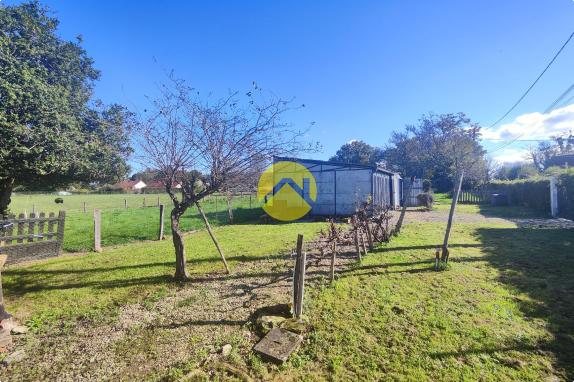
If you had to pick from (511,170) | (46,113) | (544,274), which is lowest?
(544,274)

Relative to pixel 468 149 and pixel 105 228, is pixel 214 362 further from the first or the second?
pixel 468 149

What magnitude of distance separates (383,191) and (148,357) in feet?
56.9

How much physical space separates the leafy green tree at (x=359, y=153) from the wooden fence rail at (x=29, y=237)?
149 ft

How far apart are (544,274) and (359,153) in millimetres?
46846

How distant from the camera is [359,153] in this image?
5012 cm

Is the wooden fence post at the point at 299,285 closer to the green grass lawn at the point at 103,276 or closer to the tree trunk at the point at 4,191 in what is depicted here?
the green grass lawn at the point at 103,276

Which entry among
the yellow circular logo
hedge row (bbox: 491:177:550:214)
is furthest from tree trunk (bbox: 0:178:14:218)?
hedge row (bbox: 491:177:550:214)

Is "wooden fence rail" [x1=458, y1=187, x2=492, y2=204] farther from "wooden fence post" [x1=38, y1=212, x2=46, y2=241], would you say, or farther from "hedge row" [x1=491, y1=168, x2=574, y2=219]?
"wooden fence post" [x1=38, y1=212, x2=46, y2=241]

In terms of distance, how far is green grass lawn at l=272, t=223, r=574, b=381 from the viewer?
8.49ft

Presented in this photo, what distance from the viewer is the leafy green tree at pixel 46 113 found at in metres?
Answer: 6.14

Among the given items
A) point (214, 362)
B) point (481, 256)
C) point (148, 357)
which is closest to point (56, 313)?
point (148, 357)

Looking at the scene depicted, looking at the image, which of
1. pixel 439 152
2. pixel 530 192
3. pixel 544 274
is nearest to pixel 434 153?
pixel 439 152

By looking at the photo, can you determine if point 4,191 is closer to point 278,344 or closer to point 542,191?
point 278,344

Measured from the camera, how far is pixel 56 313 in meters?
3.88
